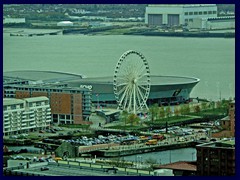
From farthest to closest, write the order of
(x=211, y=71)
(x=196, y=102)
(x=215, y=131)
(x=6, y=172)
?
(x=211, y=71) → (x=196, y=102) → (x=215, y=131) → (x=6, y=172)

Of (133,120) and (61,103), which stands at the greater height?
(61,103)

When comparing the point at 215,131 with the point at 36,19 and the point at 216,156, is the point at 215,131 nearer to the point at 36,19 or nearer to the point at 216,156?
the point at 216,156

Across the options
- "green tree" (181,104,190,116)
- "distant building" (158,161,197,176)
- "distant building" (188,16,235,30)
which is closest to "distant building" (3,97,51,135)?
"green tree" (181,104,190,116)

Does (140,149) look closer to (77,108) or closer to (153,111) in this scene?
(77,108)

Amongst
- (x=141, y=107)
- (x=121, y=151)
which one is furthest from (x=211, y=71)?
(x=121, y=151)

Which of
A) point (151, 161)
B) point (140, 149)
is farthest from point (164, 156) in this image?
point (151, 161)

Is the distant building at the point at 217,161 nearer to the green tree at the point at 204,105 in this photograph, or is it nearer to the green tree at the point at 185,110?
the green tree at the point at 185,110

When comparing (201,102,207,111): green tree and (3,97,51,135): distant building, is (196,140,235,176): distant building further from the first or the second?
(201,102,207,111): green tree
